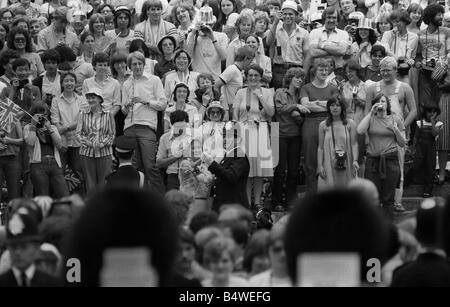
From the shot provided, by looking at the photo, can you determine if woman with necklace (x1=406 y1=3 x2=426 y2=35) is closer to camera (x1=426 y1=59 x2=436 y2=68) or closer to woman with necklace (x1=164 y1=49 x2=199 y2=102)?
camera (x1=426 y1=59 x2=436 y2=68)

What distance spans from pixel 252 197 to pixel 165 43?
112 inches

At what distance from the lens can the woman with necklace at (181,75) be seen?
17.1 m

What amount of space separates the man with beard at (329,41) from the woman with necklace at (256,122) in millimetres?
1415

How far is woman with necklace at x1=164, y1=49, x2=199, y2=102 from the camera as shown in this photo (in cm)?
1711

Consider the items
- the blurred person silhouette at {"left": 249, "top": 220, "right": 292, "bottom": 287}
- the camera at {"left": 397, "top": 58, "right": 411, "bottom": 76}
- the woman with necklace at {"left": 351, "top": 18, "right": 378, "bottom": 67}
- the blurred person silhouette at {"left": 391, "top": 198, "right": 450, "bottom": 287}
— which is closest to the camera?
the blurred person silhouette at {"left": 391, "top": 198, "right": 450, "bottom": 287}

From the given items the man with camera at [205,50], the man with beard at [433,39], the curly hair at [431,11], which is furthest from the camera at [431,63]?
the man with camera at [205,50]

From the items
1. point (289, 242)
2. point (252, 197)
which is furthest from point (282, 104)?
point (289, 242)

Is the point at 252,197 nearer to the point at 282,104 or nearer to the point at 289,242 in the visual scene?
the point at 282,104

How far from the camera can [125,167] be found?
47.7 feet

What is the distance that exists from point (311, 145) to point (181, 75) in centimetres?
202

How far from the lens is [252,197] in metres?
16.3

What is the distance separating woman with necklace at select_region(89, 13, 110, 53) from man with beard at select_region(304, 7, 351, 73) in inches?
113

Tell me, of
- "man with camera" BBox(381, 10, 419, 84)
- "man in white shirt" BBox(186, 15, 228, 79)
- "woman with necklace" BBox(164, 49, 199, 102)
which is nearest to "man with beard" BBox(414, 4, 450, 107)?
"man with camera" BBox(381, 10, 419, 84)
